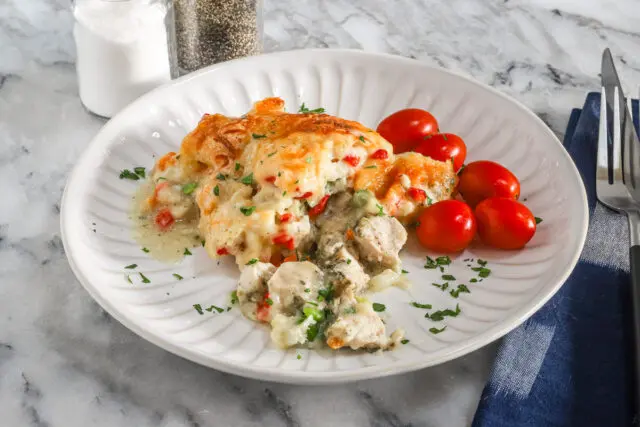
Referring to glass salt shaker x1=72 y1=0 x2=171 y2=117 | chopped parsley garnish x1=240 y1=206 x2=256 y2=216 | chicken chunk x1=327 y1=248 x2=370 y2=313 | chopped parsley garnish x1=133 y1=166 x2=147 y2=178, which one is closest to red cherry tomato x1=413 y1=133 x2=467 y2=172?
chicken chunk x1=327 y1=248 x2=370 y2=313

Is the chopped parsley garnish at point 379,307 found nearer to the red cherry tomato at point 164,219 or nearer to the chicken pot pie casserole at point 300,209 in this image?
the chicken pot pie casserole at point 300,209

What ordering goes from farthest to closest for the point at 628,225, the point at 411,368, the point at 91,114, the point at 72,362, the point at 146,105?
the point at 91,114, the point at 146,105, the point at 628,225, the point at 72,362, the point at 411,368

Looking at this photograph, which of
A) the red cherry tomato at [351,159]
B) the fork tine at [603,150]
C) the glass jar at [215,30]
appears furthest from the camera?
the glass jar at [215,30]

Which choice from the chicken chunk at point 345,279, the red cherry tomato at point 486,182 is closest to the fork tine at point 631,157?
the red cherry tomato at point 486,182

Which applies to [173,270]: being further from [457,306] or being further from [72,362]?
[457,306]

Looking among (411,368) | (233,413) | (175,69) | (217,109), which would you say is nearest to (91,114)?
(175,69)

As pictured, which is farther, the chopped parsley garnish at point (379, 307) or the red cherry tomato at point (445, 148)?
the red cherry tomato at point (445, 148)

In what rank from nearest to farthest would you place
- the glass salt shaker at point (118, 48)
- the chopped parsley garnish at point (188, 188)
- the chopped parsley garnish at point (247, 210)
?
the chopped parsley garnish at point (247, 210)
the chopped parsley garnish at point (188, 188)
the glass salt shaker at point (118, 48)
